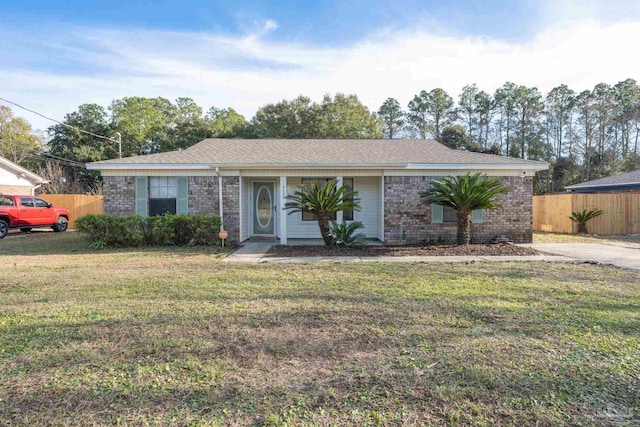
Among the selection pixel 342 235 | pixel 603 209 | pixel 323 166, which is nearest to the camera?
pixel 342 235

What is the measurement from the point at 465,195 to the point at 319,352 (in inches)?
306

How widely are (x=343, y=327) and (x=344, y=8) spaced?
10.0 meters

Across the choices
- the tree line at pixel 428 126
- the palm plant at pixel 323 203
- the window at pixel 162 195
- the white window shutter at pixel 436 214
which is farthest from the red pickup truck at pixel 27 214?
the tree line at pixel 428 126

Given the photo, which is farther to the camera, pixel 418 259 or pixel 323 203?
pixel 323 203

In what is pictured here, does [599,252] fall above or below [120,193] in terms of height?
below

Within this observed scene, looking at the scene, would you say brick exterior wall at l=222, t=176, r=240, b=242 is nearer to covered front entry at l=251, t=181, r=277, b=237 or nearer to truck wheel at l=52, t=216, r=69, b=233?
covered front entry at l=251, t=181, r=277, b=237

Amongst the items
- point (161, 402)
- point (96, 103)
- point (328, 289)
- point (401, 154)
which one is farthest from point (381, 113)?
point (161, 402)

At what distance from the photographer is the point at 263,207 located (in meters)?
12.9

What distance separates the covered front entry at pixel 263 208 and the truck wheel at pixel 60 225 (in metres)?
9.78

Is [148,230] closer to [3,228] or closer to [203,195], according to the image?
[203,195]

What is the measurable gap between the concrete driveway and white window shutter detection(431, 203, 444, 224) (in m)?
2.87

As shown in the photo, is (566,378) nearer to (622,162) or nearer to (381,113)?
(622,162)

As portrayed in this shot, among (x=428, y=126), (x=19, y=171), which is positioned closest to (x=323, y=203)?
(x=19, y=171)

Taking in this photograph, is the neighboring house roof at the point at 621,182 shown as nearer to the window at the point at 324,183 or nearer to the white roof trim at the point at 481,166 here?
the white roof trim at the point at 481,166
